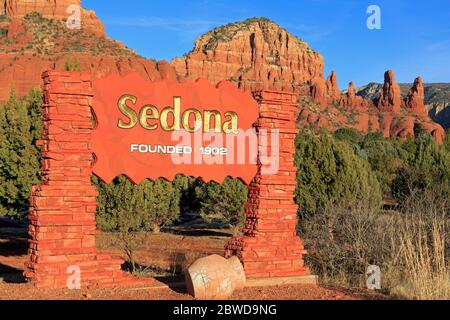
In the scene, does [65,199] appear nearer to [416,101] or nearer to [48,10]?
[48,10]

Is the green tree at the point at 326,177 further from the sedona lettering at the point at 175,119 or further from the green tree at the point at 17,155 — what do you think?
the sedona lettering at the point at 175,119

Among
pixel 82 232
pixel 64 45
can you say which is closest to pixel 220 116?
pixel 82 232

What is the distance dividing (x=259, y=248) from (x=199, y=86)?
3.59 metres

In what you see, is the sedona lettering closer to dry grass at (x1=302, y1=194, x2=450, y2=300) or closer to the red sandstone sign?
the red sandstone sign

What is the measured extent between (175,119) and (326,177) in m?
A: 14.7

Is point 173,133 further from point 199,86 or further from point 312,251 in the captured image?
point 312,251

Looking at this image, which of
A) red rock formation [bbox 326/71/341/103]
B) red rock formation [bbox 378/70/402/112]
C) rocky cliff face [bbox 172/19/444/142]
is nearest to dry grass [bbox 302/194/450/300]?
rocky cliff face [bbox 172/19/444/142]

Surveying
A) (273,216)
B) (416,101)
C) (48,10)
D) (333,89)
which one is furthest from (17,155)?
(416,101)

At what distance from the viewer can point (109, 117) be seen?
30.1 ft

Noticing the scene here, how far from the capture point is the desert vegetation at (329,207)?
10.2 meters

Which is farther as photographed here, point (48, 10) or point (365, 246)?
point (48, 10)

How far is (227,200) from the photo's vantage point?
88.7 ft

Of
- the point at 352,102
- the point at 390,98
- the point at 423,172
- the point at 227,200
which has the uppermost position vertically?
the point at 390,98

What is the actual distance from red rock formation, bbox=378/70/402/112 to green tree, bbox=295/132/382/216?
107 metres
